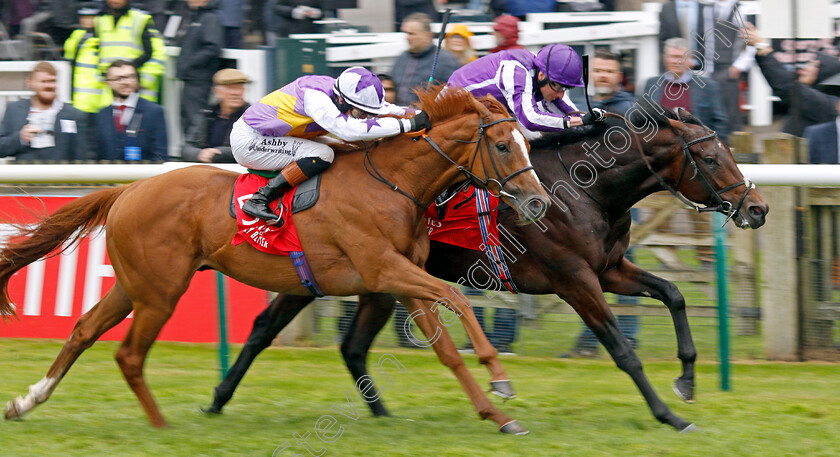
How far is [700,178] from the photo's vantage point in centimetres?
525

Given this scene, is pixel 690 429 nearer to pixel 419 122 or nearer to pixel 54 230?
pixel 419 122

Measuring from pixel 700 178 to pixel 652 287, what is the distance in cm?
63

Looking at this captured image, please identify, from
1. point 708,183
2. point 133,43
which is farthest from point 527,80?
point 133,43

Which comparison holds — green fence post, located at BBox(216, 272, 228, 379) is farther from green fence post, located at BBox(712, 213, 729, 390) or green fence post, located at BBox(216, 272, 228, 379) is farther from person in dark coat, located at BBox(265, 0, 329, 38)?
person in dark coat, located at BBox(265, 0, 329, 38)

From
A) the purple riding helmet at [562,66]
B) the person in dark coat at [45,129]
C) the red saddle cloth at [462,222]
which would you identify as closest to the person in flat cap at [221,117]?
the person in dark coat at [45,129]

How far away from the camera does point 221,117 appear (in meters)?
7.35

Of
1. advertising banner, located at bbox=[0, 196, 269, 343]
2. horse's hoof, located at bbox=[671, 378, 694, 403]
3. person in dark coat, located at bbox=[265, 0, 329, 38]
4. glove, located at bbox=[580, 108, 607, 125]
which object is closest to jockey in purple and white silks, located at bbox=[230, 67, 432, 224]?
glove, located at bbox=[580, 108, 607, 125]

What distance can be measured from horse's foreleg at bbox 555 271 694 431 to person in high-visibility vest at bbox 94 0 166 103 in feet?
15.1

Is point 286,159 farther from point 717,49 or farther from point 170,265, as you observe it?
point 717,49

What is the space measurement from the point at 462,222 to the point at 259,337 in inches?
50.9

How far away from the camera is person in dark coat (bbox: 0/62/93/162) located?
7.50 metres

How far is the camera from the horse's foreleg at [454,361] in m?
4.68

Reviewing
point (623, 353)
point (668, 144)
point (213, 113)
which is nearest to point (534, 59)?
point (668, 144)

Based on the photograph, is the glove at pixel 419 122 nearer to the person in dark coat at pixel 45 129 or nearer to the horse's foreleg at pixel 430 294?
the horse's foreleg at pixel 430 294
